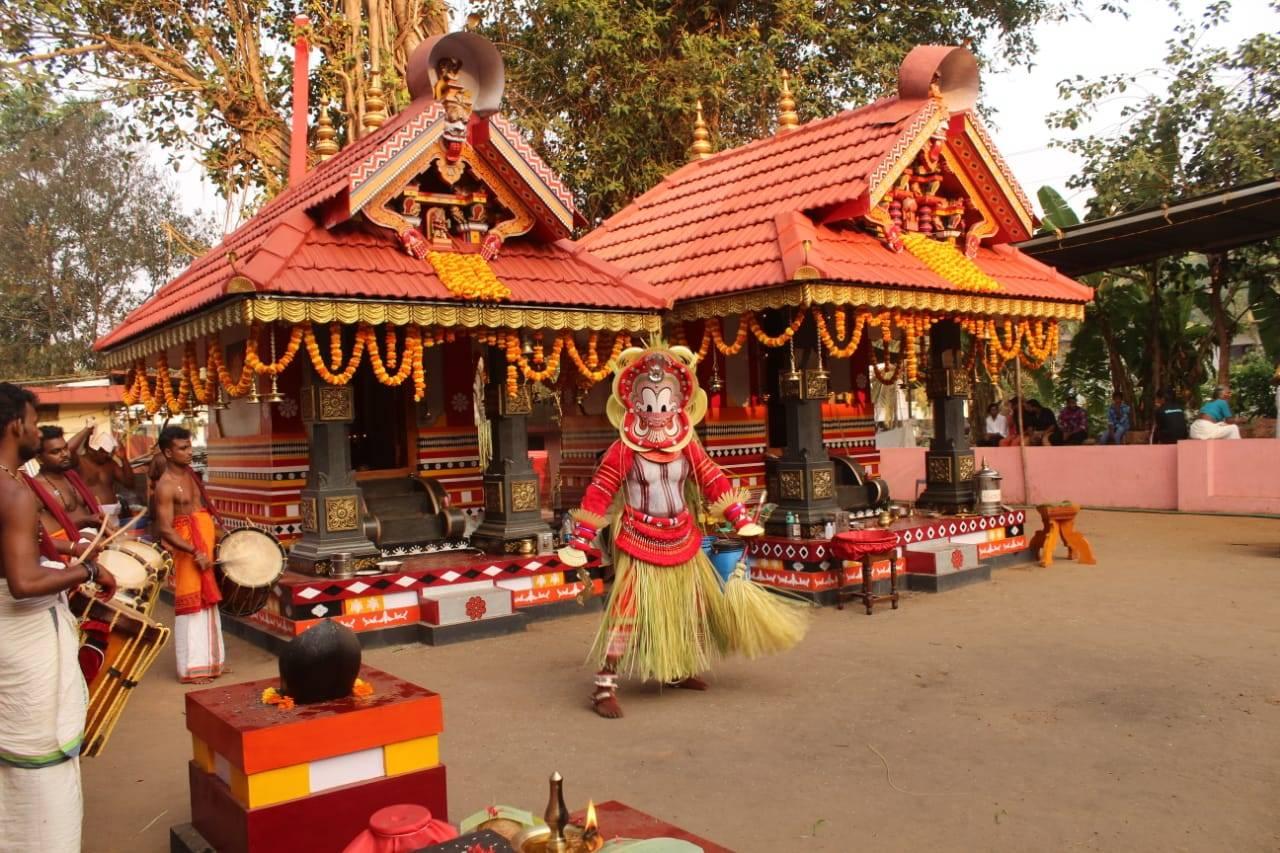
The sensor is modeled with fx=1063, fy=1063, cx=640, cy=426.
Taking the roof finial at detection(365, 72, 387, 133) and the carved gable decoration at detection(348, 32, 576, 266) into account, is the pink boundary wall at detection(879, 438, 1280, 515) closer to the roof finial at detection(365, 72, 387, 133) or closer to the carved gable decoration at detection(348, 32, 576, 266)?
the carved gable decoration at detection(348, 32, 576, 266)

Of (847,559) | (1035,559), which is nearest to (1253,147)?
(1035,559)

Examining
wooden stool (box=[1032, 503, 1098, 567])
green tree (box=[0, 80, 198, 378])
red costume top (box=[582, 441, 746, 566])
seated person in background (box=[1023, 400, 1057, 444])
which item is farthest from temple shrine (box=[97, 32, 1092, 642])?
green tree (box=[0, 80, 198, 378])

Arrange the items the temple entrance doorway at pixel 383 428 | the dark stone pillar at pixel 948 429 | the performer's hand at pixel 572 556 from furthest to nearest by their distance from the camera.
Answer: the dark stone pillar at pixel 948 429, the temple entrance doorway at pixel 383 428, the performer's hand at pixel 572 556

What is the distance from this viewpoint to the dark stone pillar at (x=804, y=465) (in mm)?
9984

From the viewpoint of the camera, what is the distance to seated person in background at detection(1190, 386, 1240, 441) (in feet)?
48.9

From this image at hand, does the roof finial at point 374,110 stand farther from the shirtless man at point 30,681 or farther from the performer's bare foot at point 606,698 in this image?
the shirtless man at point 30,681

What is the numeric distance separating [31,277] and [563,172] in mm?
19976

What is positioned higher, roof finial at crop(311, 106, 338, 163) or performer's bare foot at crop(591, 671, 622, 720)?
roof finial at crop(311, 106, 338, 163)

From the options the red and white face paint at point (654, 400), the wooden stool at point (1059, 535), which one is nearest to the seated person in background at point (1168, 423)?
the wooden stool at point (1059, 535)

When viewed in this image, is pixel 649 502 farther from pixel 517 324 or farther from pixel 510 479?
pixel 510 479

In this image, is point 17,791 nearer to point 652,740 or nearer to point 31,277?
point 652,740

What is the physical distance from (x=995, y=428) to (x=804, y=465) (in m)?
11.6

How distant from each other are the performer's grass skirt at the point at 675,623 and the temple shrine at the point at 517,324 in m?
0.41

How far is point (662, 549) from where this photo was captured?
6453mm
